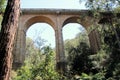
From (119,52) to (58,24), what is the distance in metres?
7.57

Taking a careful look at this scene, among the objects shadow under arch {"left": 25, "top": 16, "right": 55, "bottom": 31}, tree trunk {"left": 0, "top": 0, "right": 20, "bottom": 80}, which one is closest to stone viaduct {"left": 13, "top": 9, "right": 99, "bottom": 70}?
shadow under arch {"left": 25, "top": 16, "right": 55, "bottom": 31}

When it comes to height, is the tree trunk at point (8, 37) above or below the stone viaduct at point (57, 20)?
below

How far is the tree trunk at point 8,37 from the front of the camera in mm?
2982

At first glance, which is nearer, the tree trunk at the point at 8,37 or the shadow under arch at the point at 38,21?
the tree trunk at the point at 8,37

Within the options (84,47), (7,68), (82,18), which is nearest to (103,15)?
(82,18)

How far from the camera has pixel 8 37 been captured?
10.7 ft

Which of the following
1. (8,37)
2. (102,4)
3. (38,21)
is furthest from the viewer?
(38,21)

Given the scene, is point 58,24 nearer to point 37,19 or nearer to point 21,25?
point 37,19

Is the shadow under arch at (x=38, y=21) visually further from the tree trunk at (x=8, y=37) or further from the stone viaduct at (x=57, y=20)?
the tree trunk at (x=8, y=37)

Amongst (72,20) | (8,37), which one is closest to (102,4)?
(72,20)

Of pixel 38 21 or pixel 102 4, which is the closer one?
pixel 102 4

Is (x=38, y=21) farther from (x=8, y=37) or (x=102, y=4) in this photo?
(x=8, y=37)

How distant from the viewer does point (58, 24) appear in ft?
69.8

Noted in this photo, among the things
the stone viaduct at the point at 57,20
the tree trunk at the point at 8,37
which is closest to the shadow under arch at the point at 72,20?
the stone viaduct at the point at 57,20
